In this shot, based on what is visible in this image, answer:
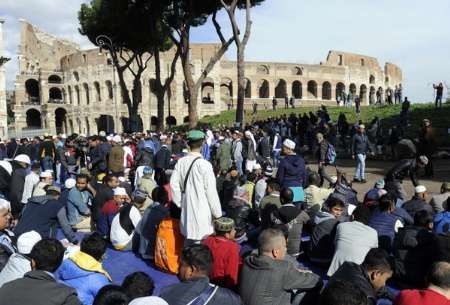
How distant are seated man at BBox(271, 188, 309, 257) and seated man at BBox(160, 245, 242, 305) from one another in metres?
2.82

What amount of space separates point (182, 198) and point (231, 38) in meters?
17.2

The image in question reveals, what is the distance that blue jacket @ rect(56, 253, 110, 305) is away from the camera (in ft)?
14.0

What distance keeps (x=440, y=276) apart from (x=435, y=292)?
0.11 m

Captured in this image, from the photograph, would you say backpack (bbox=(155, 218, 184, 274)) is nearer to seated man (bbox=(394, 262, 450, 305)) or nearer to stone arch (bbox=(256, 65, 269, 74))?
seated man (bbox=(394, 262, 450, 305))

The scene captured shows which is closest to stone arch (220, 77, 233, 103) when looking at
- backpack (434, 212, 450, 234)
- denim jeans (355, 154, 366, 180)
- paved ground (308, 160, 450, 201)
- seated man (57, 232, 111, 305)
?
paved ground (308, 160, 450, 201)

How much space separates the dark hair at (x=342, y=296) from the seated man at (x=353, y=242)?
7.90 ft

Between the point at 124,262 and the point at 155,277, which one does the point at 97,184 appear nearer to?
the point at 124,262

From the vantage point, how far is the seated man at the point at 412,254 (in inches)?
203

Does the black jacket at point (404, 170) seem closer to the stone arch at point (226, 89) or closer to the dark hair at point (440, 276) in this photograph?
the dark hair at point (440, 276)

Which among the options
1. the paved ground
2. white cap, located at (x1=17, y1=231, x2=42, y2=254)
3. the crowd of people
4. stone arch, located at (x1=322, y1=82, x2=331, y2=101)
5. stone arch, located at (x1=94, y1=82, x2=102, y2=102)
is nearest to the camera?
the crowd of people

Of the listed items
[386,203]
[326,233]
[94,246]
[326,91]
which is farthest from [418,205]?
[326,91]

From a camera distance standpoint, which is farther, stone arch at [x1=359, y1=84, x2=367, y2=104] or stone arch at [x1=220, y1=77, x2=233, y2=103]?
stone arch at [x1=359, y1=84, x2=367, y2=104]

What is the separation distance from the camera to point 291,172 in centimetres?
749

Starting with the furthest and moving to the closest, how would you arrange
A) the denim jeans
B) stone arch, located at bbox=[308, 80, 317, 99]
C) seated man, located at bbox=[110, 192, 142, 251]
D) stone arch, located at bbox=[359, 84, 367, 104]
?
stone arch, located at bbox=[359, 84, 367, 104], stone arch, located at bbox=[308, 80, 317, 99], the denim jeans, seated man, located at bbox=[110, 192, 142, 251]
